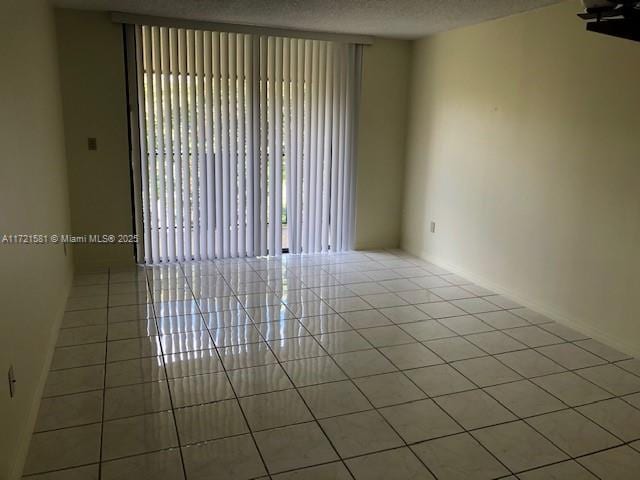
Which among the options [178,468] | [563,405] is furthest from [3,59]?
[563,405]

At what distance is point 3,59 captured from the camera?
2318 millimetres

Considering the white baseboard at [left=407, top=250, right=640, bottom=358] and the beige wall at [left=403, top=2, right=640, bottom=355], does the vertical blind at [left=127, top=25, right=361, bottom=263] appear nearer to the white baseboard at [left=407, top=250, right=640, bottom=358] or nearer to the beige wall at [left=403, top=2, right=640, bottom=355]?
the beige wall at [left=403, top=2, right=640, bottom=355]

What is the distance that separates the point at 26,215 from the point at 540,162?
3.49 meters

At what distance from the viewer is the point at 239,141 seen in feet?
17.1

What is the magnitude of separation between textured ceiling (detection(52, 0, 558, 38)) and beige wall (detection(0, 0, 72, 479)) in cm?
84

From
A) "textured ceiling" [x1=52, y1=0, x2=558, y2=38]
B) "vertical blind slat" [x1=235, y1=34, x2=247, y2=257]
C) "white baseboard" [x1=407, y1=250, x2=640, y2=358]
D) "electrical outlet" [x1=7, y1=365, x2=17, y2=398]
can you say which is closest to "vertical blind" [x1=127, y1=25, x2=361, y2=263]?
"vertical blind slat" [x1=235, y1=34, x2=247, y2=257]

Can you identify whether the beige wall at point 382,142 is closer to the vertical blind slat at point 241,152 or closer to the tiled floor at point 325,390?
the vertical blind slat at point 241,152

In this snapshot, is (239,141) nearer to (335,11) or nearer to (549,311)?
(335,11)

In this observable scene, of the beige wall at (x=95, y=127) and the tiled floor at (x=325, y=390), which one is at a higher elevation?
the beige wall at (x=95, y=127)

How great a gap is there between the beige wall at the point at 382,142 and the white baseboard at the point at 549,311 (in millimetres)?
884

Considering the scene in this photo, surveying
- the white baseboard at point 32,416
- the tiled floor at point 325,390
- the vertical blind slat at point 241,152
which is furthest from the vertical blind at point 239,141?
the white baseboard at point 32,416

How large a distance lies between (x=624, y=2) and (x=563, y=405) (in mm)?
1946

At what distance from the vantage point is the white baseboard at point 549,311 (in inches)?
135

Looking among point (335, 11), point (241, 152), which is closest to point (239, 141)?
point (241, 152)
